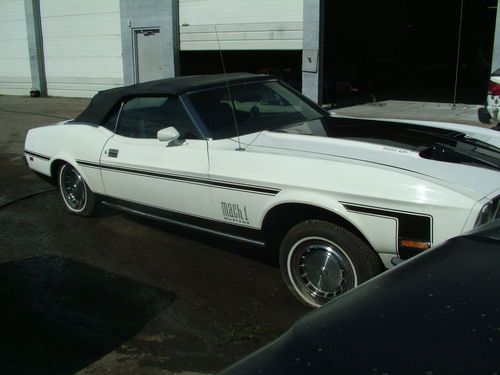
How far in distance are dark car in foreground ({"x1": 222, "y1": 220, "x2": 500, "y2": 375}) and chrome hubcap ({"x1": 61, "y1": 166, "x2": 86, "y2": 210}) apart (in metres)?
4.14

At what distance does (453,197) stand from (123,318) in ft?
7.00

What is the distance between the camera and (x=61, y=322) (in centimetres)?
344

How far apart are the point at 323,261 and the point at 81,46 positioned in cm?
1714

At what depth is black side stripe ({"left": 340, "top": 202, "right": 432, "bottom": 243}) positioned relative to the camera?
2.90 meters

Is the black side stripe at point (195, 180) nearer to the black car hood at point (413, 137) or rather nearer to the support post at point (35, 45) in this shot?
the black car hood at point (413, 137)

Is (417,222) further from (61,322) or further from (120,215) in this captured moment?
(120,215)

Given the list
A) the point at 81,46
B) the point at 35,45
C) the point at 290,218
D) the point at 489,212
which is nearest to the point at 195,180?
the point at 290,218

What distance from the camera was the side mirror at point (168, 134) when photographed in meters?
4.05

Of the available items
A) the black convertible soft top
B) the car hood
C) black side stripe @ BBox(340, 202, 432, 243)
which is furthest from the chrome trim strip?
black side stripe @ BBox(340, 202, 432, 243)

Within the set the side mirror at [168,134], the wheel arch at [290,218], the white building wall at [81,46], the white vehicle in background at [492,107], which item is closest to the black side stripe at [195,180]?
the wheel arch at [290,218]

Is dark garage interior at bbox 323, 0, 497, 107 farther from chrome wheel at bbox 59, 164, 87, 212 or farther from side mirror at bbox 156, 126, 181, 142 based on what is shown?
side mirror at bbox 156, 126, 181, 142

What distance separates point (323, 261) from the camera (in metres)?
3.38

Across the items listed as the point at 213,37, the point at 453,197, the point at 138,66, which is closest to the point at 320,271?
the point at 453,197

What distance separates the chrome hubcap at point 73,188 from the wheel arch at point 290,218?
96.6 inches
